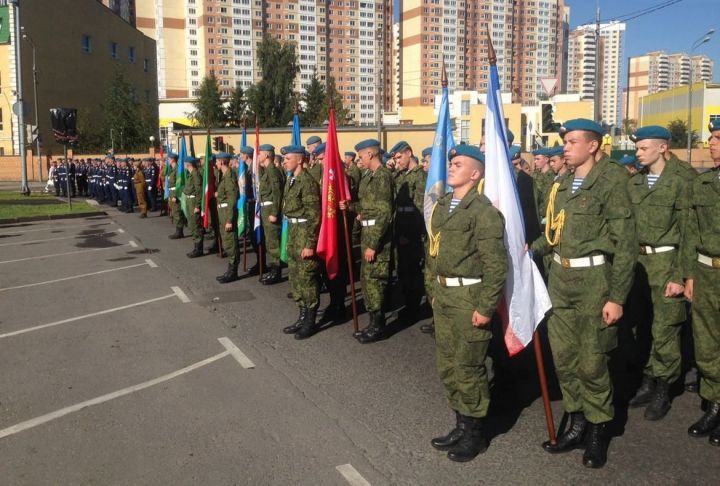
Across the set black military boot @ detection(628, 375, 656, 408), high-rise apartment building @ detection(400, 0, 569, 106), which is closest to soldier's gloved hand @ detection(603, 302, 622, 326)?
black military boot @ detection(628, 375, 656, 408)

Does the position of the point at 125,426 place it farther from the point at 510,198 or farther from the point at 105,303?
the point at 105,303

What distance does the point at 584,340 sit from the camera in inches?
165

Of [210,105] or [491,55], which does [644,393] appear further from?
[210,105]

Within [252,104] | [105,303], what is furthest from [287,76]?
[105,303]

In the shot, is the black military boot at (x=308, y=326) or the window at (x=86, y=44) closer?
the black military boot at (x=308, y=326)

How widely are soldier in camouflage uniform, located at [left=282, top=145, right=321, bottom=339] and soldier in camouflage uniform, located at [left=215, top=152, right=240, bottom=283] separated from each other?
3.05m

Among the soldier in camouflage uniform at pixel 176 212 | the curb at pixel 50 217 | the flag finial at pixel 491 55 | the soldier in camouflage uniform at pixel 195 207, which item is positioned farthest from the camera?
the curb at pixel 50 217

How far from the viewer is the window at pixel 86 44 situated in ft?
204

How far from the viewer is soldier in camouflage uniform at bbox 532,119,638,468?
4.12 m

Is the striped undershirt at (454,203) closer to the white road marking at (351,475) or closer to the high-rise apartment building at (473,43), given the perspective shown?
→ the white road marking at (351,475)

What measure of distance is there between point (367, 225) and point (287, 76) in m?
68.8

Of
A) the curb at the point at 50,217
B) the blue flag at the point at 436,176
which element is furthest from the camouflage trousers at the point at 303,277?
the curb at the point at 50,217

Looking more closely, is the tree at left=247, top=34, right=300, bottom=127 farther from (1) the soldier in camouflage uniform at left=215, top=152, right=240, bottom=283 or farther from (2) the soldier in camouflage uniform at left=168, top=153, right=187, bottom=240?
(1) the soldier in camouflage uniform at left=215, top=152, right=240, bottom=283

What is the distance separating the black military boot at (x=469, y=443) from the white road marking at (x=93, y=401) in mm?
Answer: 2866
